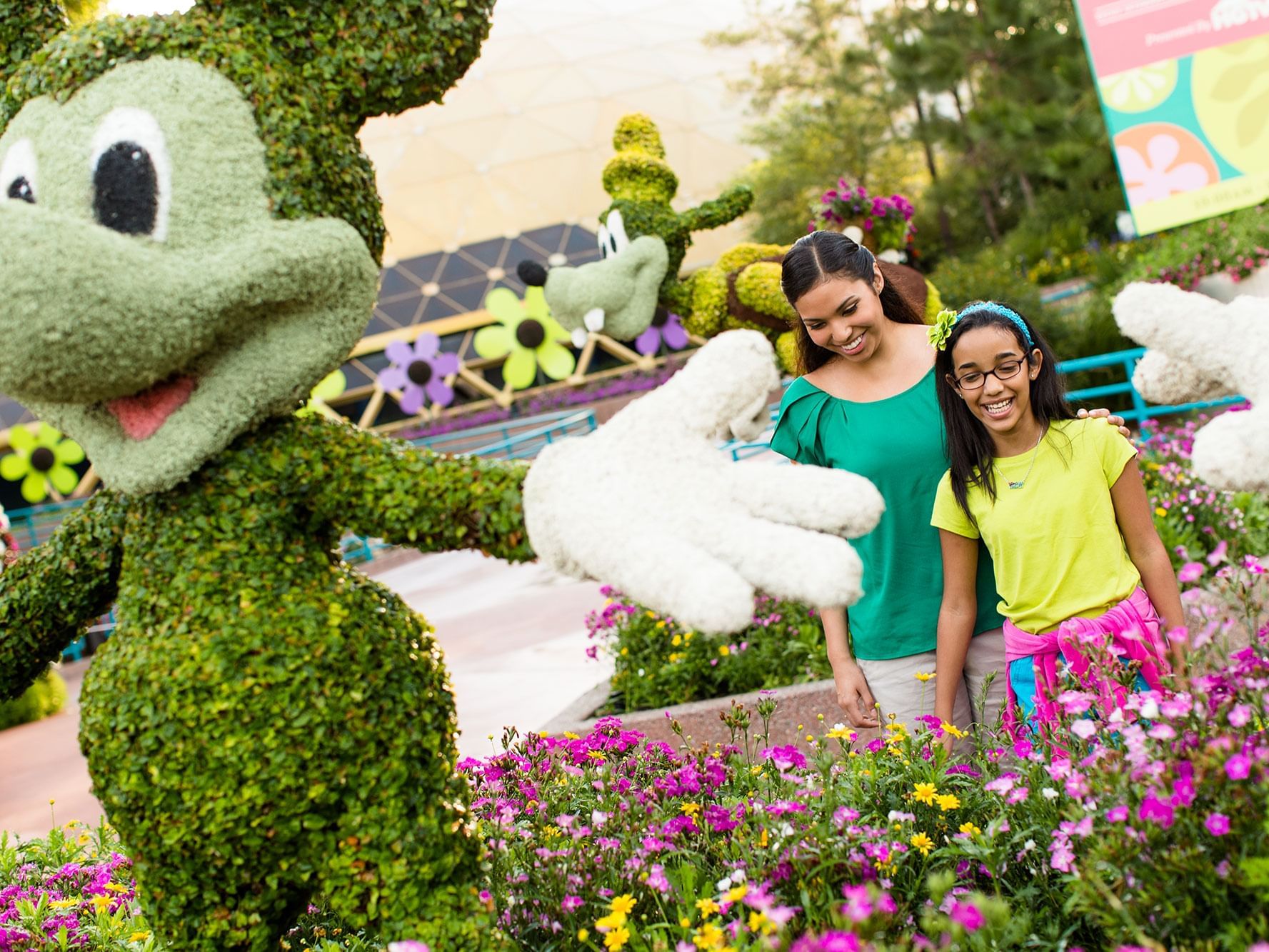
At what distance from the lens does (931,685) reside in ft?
8.79

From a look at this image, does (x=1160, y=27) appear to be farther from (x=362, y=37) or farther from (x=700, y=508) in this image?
(x=700, y=508)

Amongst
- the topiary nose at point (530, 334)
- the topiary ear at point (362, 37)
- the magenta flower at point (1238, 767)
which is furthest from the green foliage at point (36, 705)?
the topiary nose at point (530, 334)

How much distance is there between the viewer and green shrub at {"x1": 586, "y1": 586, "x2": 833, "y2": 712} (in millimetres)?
4238

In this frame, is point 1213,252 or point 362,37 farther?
point 1213,252

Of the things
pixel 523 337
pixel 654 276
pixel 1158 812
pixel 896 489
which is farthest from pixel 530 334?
pixel 1158 812

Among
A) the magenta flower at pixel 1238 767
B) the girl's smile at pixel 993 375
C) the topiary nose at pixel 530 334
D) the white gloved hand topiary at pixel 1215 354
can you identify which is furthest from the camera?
the topiary nose at pixel 530 334

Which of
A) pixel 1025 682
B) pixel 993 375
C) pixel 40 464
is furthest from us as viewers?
pixel 40 464

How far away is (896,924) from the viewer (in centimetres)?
182

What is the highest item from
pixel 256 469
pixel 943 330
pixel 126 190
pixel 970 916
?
pixel 126 190

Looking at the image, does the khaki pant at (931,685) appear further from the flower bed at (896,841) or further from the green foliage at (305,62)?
the green foliage at (305,62)

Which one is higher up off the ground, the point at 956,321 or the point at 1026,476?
the point at 956,321

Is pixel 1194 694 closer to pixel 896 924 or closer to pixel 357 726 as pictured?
pixel 896 924

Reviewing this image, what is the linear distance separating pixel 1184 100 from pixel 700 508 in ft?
24.3

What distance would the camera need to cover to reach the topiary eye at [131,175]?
1726 mm
